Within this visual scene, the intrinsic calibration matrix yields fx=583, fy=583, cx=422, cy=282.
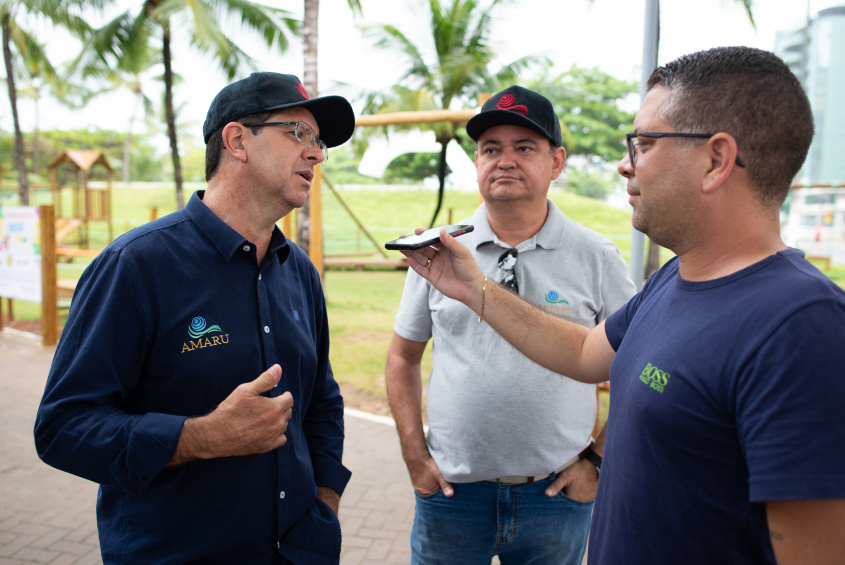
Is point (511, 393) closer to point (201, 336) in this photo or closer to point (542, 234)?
point (542, 234)

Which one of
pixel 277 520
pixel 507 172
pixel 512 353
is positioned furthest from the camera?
pixel 507 172

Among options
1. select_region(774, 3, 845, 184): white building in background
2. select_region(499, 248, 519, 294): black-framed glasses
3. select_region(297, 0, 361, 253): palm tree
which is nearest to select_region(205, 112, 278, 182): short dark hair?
select_region(499, 248, 519, 294): black-framed glasses

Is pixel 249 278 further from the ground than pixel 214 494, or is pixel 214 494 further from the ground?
pixel 249 278

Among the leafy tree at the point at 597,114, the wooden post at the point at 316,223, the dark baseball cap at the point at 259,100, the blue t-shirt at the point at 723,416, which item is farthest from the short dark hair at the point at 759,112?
the leafy tree at the point at 597,114

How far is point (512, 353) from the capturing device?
2371 mm

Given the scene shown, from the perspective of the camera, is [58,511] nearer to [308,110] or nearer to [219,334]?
[219,334]

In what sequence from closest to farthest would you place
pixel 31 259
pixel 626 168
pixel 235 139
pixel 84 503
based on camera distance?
1. pixel 626 168
2. pixel 235 139
3. pixel 84 503
4. pixel 31 259

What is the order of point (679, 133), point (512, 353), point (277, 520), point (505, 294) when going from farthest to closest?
point (512, 353), point (505, 294), point (277, 520), point (679, 133)

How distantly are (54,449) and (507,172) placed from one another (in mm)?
1913

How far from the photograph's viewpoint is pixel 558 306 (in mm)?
2422

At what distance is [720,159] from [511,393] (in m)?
1.28

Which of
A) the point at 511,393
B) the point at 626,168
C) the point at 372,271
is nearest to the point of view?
the point at 626,168

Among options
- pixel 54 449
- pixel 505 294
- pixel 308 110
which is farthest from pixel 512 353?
pixel 54 449

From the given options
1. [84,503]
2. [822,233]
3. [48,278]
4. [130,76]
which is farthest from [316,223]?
[130,76]
